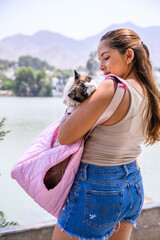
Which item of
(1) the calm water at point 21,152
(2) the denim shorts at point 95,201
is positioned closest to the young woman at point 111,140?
(2) the denim shorts at point 95,201

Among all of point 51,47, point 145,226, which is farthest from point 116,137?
point 51,47

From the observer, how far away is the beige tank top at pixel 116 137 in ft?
3.01

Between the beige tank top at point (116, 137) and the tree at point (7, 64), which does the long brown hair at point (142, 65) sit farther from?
the tree at point (7, 64)

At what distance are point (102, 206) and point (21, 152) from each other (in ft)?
22.1

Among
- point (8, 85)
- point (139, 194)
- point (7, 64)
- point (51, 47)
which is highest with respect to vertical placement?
point (139, 194)

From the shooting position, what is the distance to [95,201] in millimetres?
911

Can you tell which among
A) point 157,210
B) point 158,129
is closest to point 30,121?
point 157,210

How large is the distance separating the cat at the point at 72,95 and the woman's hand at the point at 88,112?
20mm

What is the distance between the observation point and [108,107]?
0.88m

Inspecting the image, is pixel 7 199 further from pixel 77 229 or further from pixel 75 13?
pixel 75 13

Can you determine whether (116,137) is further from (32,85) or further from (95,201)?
(32,85)

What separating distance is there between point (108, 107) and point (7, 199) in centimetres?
405

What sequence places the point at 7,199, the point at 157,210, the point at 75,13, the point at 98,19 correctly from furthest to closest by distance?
the point at 98,19 < the point at 75,13 < the point at 7,199 < the point at 157,210

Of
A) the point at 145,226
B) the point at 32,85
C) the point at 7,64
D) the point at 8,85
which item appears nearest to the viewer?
the point at 145,226
